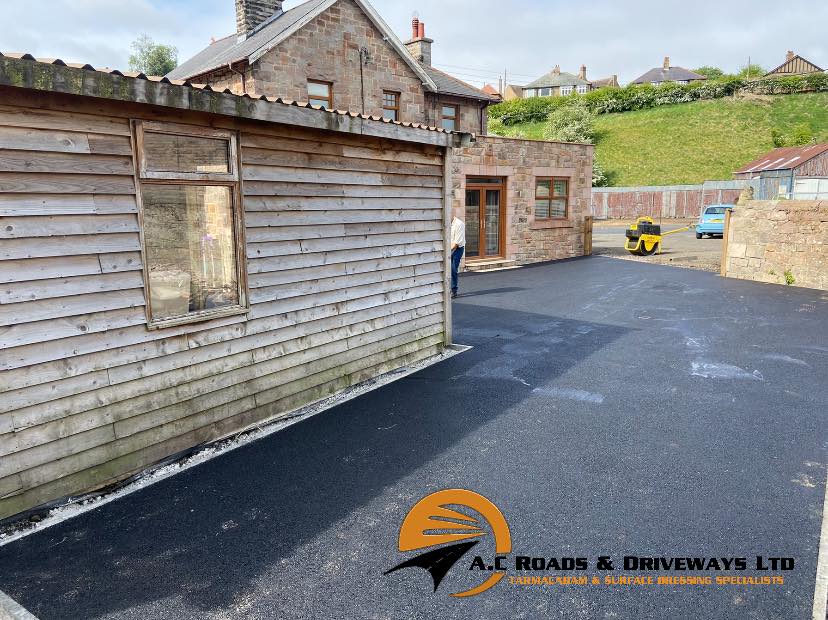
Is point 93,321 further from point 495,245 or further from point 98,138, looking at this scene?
point 495,245

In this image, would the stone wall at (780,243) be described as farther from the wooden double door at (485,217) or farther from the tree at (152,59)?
the tree at (152,59)

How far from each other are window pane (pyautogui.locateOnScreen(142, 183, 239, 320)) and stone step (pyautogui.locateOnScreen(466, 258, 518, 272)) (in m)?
12.4

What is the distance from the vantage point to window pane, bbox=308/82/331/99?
18203mm

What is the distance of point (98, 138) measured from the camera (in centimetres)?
449

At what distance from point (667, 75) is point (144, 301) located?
93.8 m

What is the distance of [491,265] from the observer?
18016mm

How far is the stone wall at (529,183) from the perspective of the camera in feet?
56.1

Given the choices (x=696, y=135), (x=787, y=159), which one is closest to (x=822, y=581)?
(x=787, y=159)

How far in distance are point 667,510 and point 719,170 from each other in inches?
1887

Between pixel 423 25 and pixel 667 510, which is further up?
pixel 423 25

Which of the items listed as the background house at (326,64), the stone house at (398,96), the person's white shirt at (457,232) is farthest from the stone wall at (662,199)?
the person's white shirt at (457,232)

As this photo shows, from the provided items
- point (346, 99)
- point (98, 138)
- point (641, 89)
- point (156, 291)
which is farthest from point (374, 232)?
point (641, 89)

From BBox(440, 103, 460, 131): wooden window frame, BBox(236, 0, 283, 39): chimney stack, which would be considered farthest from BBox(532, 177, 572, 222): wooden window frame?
BBox(236, 0, 283, 39): chimney stack

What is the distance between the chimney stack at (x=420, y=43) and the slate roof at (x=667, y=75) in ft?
216
